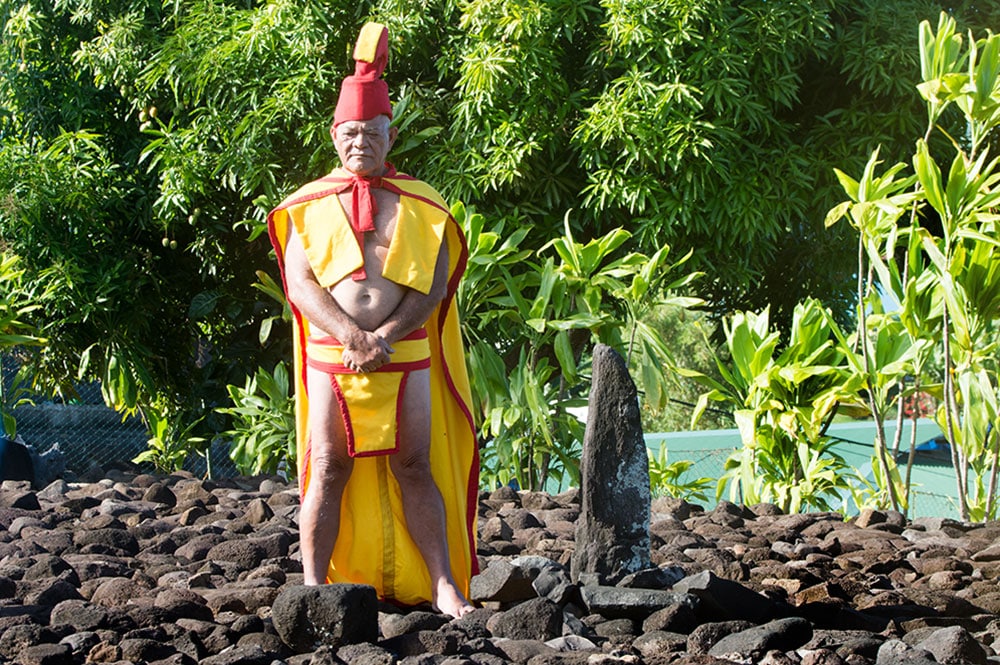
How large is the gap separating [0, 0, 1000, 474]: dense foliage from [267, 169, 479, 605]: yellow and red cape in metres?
3.52

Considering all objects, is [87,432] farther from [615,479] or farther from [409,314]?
[615,479]

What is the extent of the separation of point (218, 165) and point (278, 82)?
2.24 feet

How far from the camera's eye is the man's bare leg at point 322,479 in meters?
3.52

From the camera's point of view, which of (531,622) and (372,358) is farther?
(372,358)

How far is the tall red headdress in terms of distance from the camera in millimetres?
3547

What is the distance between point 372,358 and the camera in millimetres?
3404

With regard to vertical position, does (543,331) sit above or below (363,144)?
below

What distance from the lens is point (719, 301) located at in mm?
9391

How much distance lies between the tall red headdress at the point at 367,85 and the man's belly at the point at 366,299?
0.50 m

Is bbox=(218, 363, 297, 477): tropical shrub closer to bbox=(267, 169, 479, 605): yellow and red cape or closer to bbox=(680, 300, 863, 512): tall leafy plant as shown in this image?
bbox=(680, 300, 863, 512): tall leafy plant

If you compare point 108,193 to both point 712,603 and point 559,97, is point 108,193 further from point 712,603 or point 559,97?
point 712,603

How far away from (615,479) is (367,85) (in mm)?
1394

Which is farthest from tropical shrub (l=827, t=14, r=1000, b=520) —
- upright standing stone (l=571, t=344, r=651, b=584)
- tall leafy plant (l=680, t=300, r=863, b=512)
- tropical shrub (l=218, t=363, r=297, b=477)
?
tropical shrub (l=218, t=363, r=297, b=477)

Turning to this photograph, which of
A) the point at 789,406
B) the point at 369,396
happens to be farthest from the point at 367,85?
the point at 789,406
